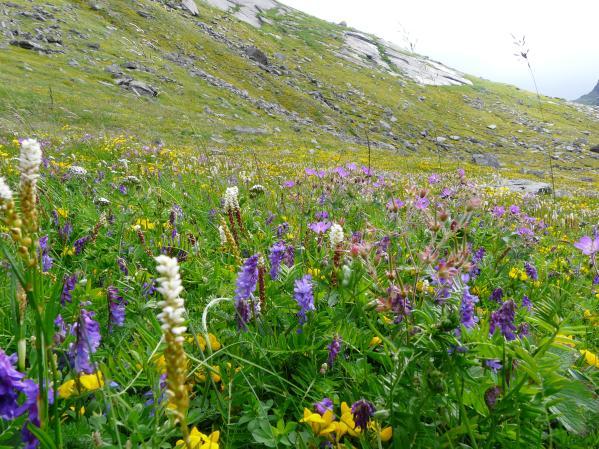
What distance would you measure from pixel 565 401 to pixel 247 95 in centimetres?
4783

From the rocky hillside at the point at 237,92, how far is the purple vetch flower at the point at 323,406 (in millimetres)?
4181

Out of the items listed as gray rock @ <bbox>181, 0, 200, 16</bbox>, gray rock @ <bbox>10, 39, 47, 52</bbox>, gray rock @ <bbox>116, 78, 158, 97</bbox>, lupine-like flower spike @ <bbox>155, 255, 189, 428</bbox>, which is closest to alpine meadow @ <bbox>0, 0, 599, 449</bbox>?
lupine-like flower spike @ <bbox>155, 255, 189, 428</bbox>

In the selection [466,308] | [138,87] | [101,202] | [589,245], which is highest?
[589,245]

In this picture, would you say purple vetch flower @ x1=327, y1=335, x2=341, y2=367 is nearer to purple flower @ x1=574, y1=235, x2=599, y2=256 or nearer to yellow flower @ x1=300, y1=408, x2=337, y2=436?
yellow flower @ x1=300, y1=408, x2=337, y2=436

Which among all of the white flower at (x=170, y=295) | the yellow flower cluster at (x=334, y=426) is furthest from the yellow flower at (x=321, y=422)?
the white flower at (x=170, y=295)

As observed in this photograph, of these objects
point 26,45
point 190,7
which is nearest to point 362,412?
point 26,45

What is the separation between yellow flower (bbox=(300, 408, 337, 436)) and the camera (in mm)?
1428

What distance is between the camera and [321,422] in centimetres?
146

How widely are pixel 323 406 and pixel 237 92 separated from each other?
47.0m

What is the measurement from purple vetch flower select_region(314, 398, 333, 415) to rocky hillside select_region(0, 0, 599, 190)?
4181 millimetres

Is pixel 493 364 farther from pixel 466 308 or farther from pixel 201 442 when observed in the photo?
pixel 201 442

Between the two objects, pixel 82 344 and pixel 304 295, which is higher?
pixel 304 295

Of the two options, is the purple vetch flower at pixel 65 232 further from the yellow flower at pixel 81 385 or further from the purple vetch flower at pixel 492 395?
the purple vetch flower at pixel 492 395

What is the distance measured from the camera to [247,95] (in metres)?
46.4
